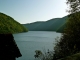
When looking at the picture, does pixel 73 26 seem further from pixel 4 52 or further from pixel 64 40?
pixel 4 52

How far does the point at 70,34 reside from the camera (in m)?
28.2

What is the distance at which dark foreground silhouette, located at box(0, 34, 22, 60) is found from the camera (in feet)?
54.6

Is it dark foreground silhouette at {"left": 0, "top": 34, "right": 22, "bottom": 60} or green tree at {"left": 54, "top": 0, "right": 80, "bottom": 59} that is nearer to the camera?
dark foreground silhouette at {"left": 0, "top": 34, "right": 22, "bottom": 60}

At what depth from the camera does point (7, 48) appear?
55.3 feet

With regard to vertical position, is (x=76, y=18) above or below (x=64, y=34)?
above

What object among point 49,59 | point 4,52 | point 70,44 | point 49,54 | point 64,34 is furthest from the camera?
point 64,34

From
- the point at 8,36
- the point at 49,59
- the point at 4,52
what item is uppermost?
the point at 8,36

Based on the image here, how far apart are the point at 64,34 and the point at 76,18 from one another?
147 inches

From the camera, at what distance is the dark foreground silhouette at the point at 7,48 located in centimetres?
1665

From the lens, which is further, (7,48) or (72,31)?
(72,31)

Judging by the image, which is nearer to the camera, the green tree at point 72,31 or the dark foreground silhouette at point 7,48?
the dark foreground silhouette at point 7,48

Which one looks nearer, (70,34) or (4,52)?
(4,52)

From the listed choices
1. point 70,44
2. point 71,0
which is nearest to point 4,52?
point 70,44

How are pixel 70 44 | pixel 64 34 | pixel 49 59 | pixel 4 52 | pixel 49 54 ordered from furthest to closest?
pixel 64 34
pixel 70 44
pixel 49 54
pixel 49 59
pixel 4 52
